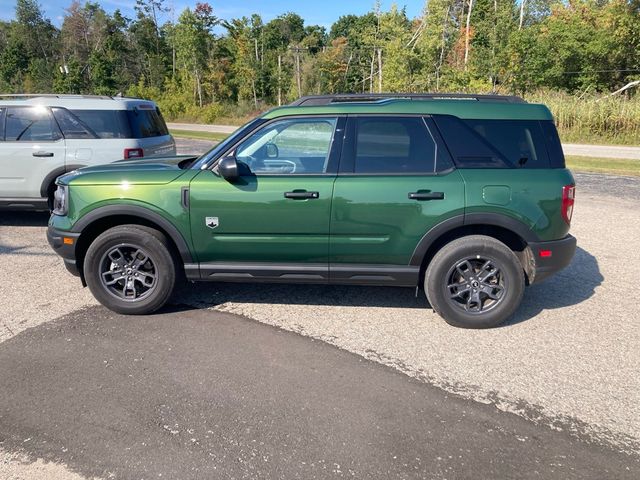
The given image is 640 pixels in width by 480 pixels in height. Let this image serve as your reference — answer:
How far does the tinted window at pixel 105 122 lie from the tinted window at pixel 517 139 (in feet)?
17.2

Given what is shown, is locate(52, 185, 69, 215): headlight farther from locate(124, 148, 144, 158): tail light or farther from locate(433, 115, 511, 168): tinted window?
locate(433, 115, 511, 168): tinted window

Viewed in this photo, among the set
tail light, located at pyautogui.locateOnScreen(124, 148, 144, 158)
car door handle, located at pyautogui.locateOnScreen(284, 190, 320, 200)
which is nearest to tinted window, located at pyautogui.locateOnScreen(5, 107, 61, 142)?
tail light, located at pyautogui.locateOnScreen(124, 148, 144, 158)

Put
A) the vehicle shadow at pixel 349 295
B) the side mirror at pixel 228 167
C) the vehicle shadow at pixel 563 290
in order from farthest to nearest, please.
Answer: the vehicle shadow at pixel 349 295
the vehicle shadow at pixel 563 290
the side mirror at pixel 228 167

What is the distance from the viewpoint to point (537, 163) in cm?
422

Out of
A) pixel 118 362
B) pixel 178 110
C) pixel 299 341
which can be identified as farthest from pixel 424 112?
pixel 178 110

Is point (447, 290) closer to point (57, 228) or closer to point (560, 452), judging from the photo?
point (560, 452)

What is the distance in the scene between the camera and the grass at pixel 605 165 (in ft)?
44.9

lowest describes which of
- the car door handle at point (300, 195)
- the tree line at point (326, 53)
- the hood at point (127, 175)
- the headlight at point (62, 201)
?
the headlight at point (62, 201)

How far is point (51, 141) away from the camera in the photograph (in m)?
7.37

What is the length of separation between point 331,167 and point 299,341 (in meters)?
1.47

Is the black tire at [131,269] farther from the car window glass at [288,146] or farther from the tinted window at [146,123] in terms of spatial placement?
the tinted window at [146,123]

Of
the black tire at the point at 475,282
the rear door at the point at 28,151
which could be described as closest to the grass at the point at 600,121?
the black tire at the point at 475,282

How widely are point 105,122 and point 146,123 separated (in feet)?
2.09

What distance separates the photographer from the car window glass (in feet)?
14.3
